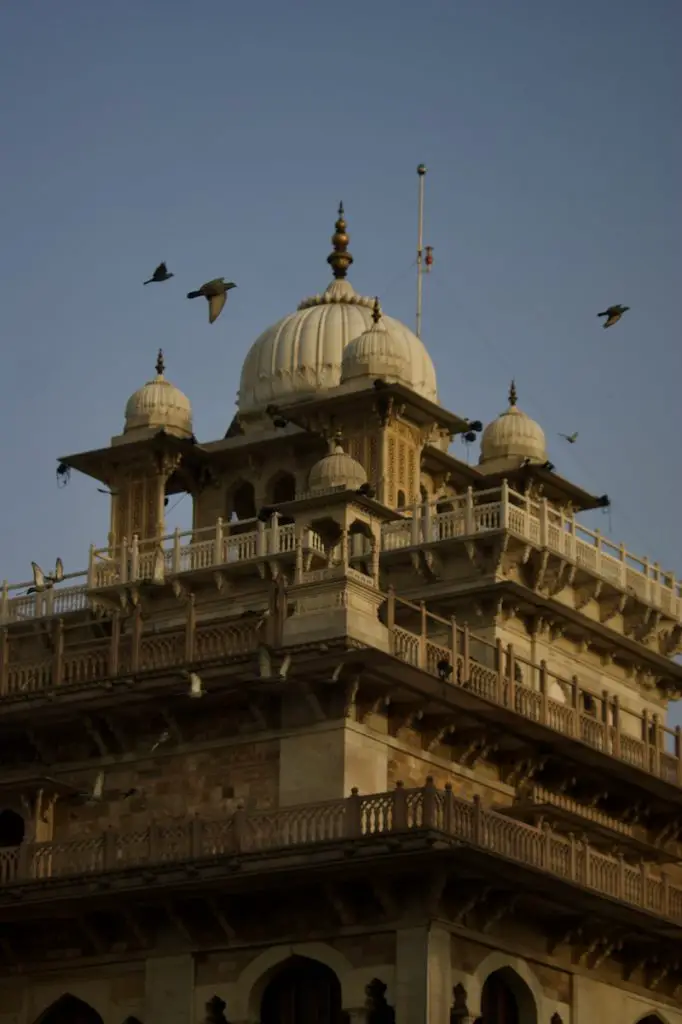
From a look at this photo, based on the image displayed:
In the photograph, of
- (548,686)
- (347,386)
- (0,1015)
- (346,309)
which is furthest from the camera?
(346,309)

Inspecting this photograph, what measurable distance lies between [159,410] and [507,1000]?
19414 mm

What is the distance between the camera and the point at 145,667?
4631 centimetres

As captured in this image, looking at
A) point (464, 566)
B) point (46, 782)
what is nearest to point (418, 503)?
point (464, 566)

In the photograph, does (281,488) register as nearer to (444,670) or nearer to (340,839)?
(444,670)

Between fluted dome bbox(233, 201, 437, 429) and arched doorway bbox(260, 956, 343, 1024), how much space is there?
59.6 feet

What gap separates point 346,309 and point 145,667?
16821 mm

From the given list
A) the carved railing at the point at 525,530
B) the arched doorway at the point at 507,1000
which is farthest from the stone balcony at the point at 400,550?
the arched doorway at the point at 507,1000

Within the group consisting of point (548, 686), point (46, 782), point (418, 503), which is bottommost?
point (46, 782)

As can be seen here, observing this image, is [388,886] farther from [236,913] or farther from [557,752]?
[557,752]

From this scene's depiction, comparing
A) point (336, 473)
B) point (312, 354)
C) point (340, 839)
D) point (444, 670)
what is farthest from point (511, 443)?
point (340, 839)

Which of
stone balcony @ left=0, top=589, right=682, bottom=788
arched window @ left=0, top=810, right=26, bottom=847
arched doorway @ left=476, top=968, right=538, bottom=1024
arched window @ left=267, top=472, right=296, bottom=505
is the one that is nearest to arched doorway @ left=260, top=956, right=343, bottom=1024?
arched doorway @ left=476, top=968, right=538, bottom=1024

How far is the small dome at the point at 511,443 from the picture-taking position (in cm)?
6066

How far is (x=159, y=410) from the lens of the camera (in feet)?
198

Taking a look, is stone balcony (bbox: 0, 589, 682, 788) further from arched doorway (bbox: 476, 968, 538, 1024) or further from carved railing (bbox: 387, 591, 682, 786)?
arched doorway (bbox: 476, 968, 538, 1024)
